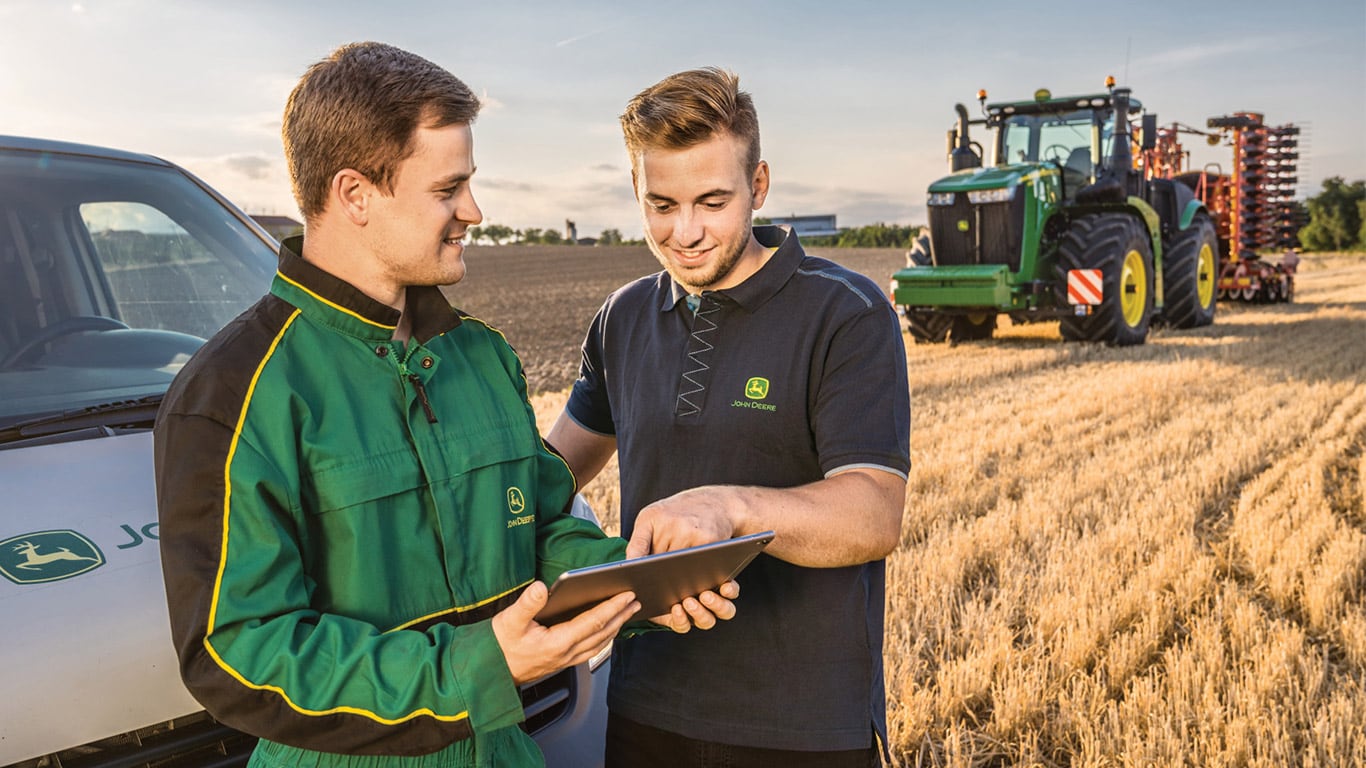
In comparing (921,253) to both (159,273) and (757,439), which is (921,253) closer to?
(159,273)

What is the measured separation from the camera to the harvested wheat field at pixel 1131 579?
3.04m

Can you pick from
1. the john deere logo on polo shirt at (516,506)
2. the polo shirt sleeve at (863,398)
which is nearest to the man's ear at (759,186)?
the polo shirt sleeve at (863,398)

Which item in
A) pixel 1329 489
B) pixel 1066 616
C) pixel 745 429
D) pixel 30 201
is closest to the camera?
pixel 745 429

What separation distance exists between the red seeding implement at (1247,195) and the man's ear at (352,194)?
1741 centimetres

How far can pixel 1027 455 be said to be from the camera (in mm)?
6395

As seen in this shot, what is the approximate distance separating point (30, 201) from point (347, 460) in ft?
7.54

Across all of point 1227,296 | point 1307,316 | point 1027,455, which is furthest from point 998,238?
point 1227,296

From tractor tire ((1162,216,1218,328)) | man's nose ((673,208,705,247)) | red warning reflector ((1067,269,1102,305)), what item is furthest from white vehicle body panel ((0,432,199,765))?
tractor tire ((1162,216,1218,328))

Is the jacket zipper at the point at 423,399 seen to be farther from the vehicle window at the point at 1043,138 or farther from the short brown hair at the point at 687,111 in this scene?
the vehicle window at the point at 1043,138

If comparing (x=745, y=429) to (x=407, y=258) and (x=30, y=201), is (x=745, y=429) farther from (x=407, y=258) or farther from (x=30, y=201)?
(x=30, y=201)

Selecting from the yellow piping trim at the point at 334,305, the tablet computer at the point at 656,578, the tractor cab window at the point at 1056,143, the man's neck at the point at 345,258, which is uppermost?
the tractor cab window at the point at 1056,143

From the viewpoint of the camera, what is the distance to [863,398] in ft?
6.11

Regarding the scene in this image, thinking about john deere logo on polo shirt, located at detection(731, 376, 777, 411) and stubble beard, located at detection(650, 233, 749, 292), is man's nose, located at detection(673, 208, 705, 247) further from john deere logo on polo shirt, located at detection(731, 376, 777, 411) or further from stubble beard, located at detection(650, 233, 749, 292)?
john deere logo on polo shirt, located at detection(731, 376, 777, 411)

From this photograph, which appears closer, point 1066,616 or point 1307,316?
point 1066,616
